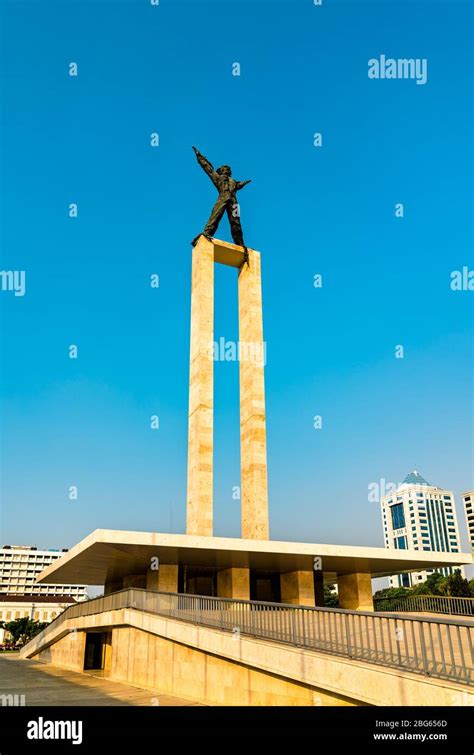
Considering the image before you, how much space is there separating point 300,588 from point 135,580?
29.9 ft

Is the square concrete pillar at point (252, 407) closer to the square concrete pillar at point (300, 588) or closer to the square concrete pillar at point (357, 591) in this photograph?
the square concrete pillar at point (300, 588)

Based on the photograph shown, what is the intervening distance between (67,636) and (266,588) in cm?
1138

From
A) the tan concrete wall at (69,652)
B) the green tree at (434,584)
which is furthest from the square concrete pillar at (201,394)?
the green tree at (434,584)

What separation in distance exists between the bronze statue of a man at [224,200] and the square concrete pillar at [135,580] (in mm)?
18140

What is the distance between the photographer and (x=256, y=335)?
96.7ft

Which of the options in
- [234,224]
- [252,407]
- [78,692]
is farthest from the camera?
[234,224]

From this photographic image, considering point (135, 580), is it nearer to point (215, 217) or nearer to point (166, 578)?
point (166, 578)

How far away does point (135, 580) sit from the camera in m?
29.1

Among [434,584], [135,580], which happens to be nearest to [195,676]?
[135,580]

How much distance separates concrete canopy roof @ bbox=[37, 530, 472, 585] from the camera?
1936 centimetres

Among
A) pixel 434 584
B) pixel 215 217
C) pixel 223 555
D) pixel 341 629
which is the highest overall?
pixel 215 217

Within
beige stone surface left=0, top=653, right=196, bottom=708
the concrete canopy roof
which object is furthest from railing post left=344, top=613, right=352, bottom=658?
the concrete canopy roof
